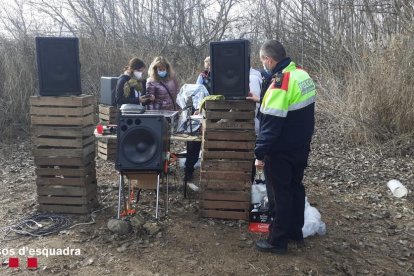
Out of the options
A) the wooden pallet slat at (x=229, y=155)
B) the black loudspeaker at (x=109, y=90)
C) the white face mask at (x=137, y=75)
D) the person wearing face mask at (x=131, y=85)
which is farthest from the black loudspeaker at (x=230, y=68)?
the black loudspeaker at (x=109, y=90)

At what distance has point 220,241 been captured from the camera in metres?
4.33

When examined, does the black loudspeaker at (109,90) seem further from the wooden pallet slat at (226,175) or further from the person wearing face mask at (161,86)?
the wooden pallet slat at (226,175)

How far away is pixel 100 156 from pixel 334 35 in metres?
7.34

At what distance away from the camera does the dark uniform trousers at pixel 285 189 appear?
12.6 ft

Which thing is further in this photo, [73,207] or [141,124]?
[73,207]

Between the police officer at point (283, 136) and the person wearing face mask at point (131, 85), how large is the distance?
313cm

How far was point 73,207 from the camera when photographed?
4.99 m

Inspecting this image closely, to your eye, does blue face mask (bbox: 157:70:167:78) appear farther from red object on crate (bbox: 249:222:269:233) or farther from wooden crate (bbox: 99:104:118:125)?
red object on crate (bbox: 249:222:269:233)

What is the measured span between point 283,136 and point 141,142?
5.16ft

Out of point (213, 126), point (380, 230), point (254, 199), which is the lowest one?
point (380, 230)

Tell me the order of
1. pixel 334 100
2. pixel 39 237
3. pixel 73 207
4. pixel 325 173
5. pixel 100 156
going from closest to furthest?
pixel 39 237, pixel 73 207, pixel 325 173, pixel 100 156, pixel 334 100

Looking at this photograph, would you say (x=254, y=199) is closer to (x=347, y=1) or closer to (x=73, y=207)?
(x=73, y=207)

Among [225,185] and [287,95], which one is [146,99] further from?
[287,95]

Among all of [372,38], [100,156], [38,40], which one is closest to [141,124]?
[38,40]
